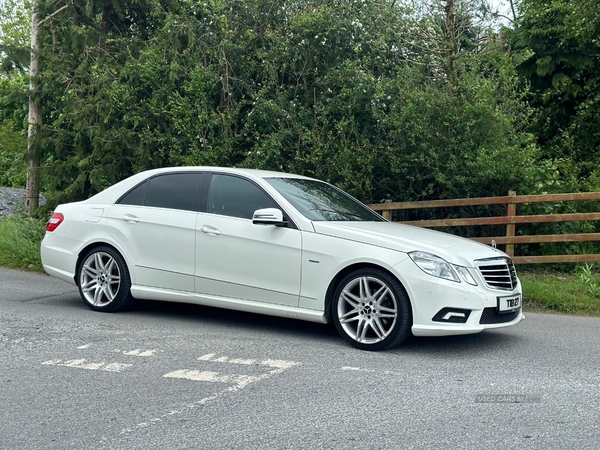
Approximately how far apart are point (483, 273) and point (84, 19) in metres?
13.9

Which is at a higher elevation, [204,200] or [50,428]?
[204,200]

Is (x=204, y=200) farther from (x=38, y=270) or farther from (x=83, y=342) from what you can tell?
(x=38, y=270)

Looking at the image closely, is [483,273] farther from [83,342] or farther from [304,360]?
[83,342]

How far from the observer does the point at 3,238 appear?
13602mm

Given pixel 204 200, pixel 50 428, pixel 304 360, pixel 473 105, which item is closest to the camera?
pixel 50 428

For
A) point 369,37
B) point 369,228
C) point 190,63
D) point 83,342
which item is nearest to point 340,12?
point 369,37

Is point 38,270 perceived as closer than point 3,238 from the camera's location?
Yes

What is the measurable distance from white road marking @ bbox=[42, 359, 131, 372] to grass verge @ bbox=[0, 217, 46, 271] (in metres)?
6.56

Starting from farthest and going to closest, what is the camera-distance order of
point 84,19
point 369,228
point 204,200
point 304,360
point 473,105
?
point 84,19
point 473,105
point 204,200
point 369,228
point 304,360

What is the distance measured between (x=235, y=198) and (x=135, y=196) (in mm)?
1339

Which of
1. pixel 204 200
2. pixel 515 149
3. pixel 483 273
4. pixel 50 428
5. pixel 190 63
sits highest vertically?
pixel 190 63

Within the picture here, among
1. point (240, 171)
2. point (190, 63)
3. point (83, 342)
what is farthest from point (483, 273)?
point (190, 63)

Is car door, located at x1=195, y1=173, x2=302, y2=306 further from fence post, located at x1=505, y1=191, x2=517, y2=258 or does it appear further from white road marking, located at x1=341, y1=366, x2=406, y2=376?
fence post, located at x1=505, y1=191, x2=517, y2=258

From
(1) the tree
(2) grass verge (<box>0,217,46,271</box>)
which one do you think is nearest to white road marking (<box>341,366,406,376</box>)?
(2) grass verge (<box>0,217,46,271</box>)
